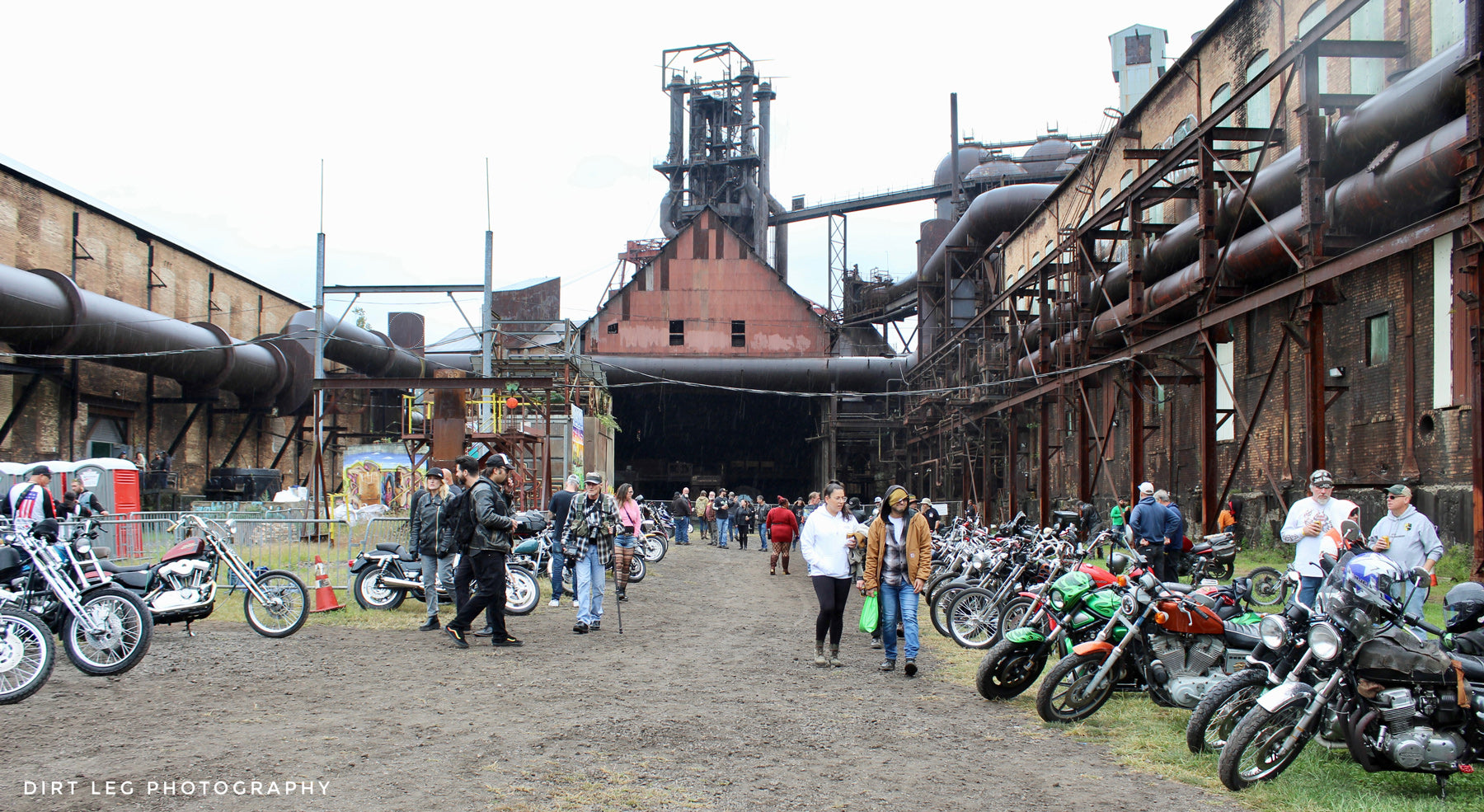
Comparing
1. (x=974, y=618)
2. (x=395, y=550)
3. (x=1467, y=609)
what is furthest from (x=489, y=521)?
(x=1467, y=609)

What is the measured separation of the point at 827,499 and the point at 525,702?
3178 mm

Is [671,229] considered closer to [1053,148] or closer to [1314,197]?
[1053,148]

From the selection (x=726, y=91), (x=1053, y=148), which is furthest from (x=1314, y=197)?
(x=726, y=91)

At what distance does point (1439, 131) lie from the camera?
41.7 ft

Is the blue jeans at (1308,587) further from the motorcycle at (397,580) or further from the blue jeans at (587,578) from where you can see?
the motorcycle at (397,580)

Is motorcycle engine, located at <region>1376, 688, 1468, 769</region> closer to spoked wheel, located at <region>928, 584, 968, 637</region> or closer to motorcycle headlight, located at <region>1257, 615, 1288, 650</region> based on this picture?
motorcycle headlight, located at <region>1257, 615, 1288, 650</region>

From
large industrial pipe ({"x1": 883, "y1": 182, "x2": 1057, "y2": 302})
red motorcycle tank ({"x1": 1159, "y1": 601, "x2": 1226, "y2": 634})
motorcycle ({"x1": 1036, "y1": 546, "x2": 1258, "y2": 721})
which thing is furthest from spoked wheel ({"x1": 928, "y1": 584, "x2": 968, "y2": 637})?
large industrial pipe ({"x1": 883, "y1": 182, "x2": 1057, "y2": 302})

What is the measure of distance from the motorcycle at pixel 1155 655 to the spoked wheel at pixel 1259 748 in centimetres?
156

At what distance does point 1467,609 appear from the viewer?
5.66 m

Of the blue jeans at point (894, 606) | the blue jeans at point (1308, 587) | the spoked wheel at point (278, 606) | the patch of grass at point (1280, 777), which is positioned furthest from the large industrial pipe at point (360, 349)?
the patch of grass at point (1280, 777)

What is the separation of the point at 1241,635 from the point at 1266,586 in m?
7.62

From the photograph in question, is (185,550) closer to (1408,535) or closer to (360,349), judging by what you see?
(1408,535)

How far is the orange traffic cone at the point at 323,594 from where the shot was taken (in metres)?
12.3

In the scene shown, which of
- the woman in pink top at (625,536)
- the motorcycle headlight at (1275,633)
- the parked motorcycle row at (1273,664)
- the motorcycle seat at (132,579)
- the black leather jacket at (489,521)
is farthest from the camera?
the woman in pink top at (625,536)
